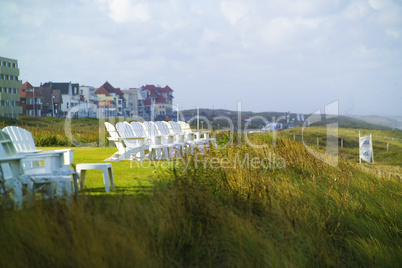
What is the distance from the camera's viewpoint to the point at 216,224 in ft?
12.5

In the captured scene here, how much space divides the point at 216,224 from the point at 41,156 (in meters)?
2.10

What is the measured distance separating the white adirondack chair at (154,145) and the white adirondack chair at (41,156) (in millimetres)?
3776

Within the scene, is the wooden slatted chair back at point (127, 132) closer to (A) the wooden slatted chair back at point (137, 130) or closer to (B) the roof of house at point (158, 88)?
(A) the wooden slatted chair back at point (137, 130)

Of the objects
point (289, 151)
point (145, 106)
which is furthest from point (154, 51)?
point (145, 106)

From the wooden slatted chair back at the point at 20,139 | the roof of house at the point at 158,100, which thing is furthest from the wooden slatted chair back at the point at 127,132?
the roof of house at the point at 158,100

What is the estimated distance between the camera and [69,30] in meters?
20.6

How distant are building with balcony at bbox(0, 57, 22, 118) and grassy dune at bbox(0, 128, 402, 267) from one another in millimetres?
43938

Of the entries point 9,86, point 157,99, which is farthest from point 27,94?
point 157,99

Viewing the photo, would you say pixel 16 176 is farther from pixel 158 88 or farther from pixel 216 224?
pixel 158 88

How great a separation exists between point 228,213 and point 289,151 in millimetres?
3817

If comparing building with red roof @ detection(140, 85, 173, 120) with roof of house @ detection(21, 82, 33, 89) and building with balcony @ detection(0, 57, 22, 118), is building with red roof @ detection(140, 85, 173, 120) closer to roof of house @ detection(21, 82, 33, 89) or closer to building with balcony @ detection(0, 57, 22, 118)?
roof of house @ detection(21, 82, 33, 89)

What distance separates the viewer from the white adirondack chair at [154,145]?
9359 mm

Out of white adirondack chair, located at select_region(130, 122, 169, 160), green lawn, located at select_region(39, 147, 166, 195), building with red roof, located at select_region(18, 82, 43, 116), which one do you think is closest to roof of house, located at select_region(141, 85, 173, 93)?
building with red roof, located at select_region(18, 82, 43, 116)

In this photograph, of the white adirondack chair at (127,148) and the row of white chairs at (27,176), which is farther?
the white adirondack chair at (127,148)
